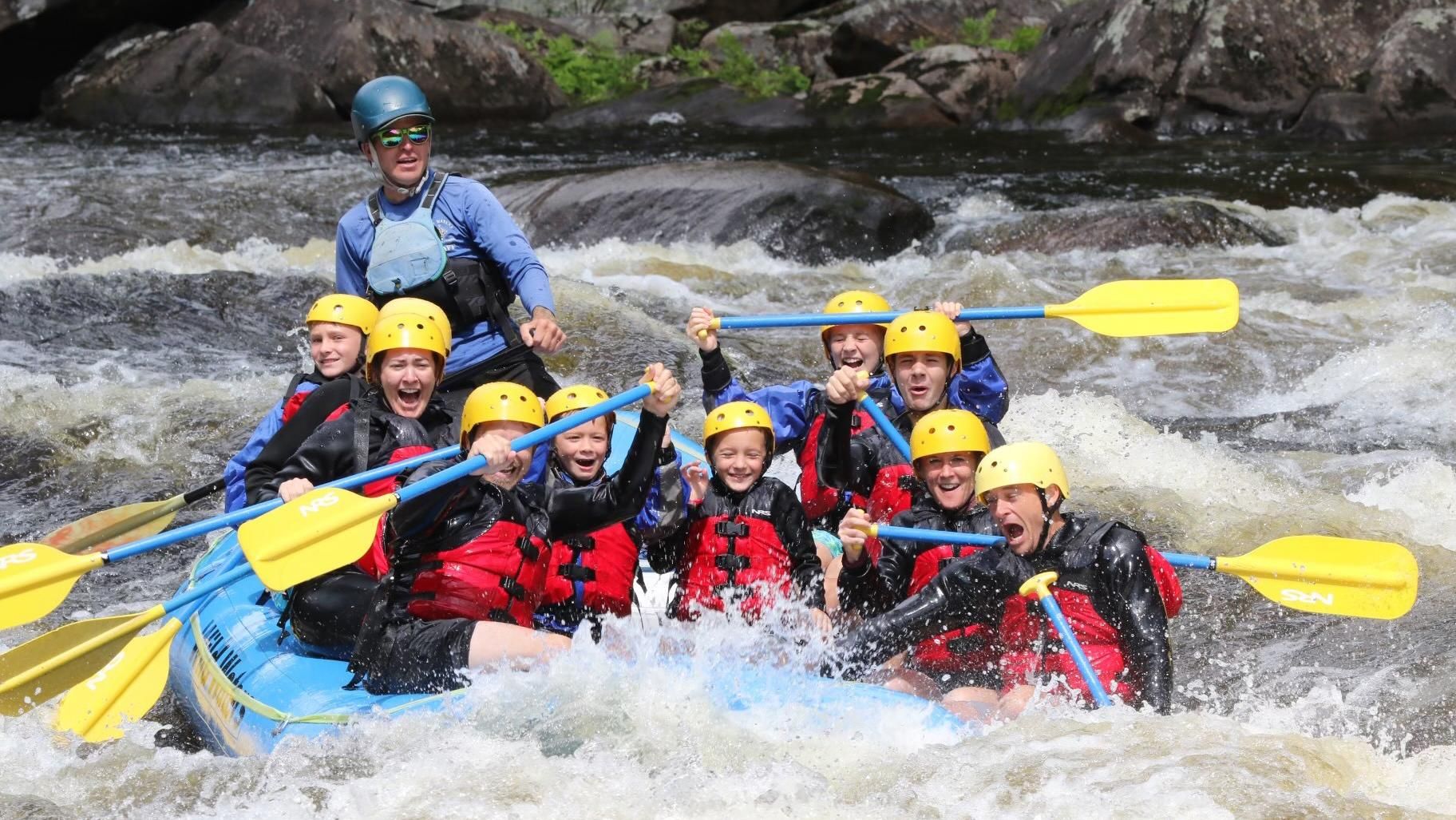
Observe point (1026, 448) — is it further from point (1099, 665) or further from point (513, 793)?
point (513, 793)

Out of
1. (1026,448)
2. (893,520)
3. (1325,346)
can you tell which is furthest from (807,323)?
(1325,346)

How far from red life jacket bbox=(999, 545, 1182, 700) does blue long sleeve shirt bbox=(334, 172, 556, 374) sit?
184 cm

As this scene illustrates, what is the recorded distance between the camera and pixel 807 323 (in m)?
5.23

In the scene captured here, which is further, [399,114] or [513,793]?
[399,114]

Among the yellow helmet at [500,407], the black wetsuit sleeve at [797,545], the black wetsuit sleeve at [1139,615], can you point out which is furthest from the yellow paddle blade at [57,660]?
the black wetsuit sleeve at [1139,615]

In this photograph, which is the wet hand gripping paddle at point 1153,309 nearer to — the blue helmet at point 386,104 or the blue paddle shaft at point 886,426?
the blue paddle shaft at point 886,426

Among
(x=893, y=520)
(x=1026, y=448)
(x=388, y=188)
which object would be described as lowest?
(x=893, y=520)

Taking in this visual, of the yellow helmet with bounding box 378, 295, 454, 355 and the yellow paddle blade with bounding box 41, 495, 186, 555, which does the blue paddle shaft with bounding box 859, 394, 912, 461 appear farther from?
the yellow paddle blade with bounding box 41, 495, 186, 555

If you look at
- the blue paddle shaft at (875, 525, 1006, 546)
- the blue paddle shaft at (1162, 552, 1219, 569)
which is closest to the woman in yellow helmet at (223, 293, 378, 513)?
the blue paddle shaft at (875, 525, 1006, 546)

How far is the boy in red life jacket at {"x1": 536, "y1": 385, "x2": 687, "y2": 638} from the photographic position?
4.30 metres

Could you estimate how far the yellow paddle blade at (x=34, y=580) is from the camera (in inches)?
169

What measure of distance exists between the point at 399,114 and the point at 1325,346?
557 cm

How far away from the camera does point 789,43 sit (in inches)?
827

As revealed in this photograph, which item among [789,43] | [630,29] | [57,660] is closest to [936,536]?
[57,660]
